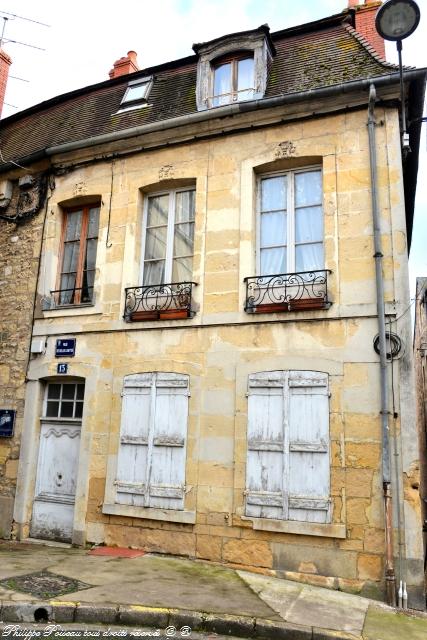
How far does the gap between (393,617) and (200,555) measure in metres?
2.29

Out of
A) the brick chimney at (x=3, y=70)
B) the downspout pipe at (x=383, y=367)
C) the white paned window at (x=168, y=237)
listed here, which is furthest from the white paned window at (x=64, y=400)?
the brick chimney at (x=3, y=70)

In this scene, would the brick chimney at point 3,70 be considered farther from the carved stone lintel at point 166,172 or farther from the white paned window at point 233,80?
the white paned window at point 233,80

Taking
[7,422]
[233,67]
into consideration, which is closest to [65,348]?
[7,422]

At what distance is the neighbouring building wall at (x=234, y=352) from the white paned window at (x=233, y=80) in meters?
0.66

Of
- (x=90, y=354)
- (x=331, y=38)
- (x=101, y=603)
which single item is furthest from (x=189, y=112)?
(x=101, y=603)

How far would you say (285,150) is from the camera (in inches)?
267

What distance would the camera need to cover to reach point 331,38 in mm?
7531

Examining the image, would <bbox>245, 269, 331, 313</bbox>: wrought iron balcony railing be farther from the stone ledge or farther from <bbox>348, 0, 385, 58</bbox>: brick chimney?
<bbox>348, 0, 385, 58</bbox>: brick chimney

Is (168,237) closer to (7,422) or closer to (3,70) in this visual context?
(7,422)

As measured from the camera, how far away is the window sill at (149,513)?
6.19m

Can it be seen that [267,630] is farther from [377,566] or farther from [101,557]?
[101,557]

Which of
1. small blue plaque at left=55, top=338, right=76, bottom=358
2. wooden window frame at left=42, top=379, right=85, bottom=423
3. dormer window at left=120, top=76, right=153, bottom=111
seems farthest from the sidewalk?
dormer window at left=120, top=76, right=153, bottom=111

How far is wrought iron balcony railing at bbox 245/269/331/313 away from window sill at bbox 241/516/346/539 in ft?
8.12

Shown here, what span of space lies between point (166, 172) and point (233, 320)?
2.59m
